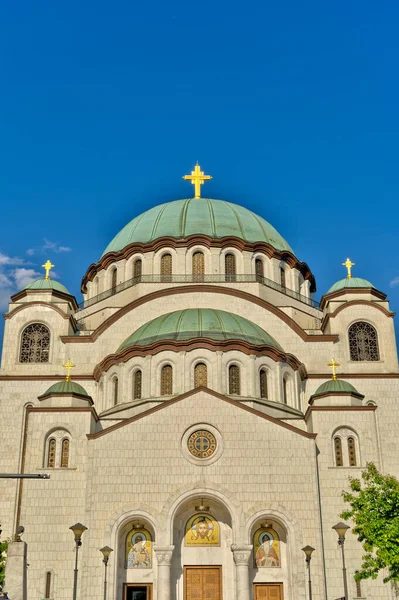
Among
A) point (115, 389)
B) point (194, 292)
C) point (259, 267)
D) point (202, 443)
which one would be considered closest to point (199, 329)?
point (194, 292)

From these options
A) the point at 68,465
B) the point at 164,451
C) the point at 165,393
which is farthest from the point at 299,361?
the point at 68,465

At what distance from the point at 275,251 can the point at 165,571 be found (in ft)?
59.4

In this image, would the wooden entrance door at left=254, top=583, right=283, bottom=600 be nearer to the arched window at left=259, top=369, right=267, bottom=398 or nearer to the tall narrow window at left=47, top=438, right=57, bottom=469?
the arched window at left=259, top=369, right=267, bottom=398

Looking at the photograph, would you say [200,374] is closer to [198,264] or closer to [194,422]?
[194,422]

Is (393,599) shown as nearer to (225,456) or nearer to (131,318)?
(225,456)

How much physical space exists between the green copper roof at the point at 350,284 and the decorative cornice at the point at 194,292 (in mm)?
2811

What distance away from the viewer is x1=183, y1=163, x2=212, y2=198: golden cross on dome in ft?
137

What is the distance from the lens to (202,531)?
85.4 ft

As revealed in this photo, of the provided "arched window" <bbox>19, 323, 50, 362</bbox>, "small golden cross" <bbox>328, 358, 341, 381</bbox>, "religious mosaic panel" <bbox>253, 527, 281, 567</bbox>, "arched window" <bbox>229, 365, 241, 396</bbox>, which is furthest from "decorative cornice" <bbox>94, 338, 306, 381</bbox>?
"religious mosaic panel" <bbox>253, 527, 281, 567</bbox>

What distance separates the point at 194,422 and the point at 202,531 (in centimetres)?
378

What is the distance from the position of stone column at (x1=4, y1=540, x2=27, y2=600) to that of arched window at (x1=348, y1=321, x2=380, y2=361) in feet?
61.9

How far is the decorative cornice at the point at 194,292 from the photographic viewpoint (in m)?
32.9

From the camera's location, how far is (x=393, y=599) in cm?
2466

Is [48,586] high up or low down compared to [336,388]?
down
